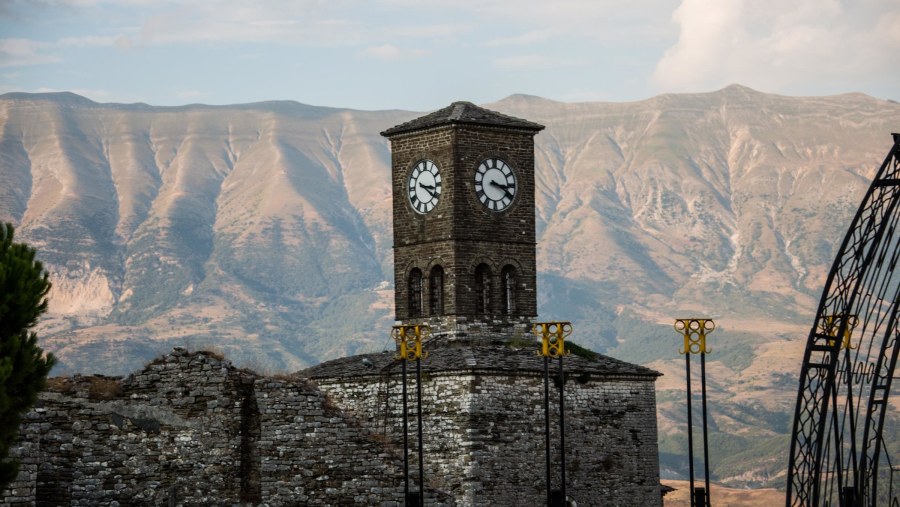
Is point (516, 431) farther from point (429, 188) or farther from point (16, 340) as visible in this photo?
point (16, 340)

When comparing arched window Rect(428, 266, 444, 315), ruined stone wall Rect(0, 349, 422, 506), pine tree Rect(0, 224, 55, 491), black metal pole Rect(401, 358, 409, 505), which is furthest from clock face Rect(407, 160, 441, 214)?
pine tree Rect(0, 224, 55, 491)

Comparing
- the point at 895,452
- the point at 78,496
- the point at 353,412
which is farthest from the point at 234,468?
the point at 895,452

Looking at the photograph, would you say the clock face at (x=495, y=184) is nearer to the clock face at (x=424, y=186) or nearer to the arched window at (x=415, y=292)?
the clock face at (x=424, y=186)

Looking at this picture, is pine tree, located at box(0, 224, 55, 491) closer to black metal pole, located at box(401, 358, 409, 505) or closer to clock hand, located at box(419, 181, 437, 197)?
black metal pole, located at box(401, 358, 409, 505)

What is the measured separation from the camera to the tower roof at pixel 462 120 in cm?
6025

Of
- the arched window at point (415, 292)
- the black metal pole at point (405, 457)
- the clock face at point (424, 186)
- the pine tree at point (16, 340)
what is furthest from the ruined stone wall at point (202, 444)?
the clock face at point (424, 186)

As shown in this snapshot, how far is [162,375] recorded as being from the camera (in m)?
47.9

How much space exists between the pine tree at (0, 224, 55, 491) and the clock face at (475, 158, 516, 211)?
24230 mm

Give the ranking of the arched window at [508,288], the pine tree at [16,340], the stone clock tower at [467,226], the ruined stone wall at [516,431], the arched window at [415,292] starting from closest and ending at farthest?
the pine tree at [16,340] < the ruined stone wall at [516,431] < the stone clock tower at [467,226] < the arched window at [508,288] < the arched window at [415,292]

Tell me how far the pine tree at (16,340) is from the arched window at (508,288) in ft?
79.5

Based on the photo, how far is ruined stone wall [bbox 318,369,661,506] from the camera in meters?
54.2

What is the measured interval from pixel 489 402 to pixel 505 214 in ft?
28.3

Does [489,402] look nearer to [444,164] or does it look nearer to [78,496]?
[444,164]

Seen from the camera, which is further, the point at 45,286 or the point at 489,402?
the point at 489,402
